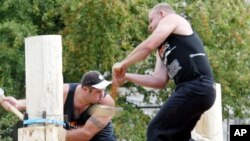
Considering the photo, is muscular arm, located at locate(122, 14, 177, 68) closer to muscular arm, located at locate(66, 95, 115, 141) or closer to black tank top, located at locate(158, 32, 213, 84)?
black tank top, located at locate(158, 32, 213, 84)

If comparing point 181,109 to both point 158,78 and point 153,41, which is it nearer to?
point 158,78

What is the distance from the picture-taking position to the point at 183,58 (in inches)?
228

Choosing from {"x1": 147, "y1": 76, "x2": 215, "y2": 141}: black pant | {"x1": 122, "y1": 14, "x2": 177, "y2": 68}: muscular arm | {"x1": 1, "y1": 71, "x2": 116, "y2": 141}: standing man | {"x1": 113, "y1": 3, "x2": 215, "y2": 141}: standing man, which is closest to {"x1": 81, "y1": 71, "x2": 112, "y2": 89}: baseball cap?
{"x1": 1, "y1": 71, "x2": 116, "y2": 141}: standing man

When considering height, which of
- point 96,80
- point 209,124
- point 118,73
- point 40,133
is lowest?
point 209,124

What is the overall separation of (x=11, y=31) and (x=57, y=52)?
37.5ft

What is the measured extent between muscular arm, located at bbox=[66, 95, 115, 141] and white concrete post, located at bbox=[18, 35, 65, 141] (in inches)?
48.3

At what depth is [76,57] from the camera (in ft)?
55.8

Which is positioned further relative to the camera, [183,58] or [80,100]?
[80,100]

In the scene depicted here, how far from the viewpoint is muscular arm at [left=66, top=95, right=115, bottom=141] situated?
687cm

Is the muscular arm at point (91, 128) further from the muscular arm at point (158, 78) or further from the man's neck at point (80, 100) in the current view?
the muscular arm at point (158, 78)

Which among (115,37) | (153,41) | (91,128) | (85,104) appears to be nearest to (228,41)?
(115,37)

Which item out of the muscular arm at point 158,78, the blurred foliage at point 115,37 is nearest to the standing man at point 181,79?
the muscular arm at point 158,78

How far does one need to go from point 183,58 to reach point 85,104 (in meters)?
1.53

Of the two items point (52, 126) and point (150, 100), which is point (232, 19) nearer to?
point (150, 100)
